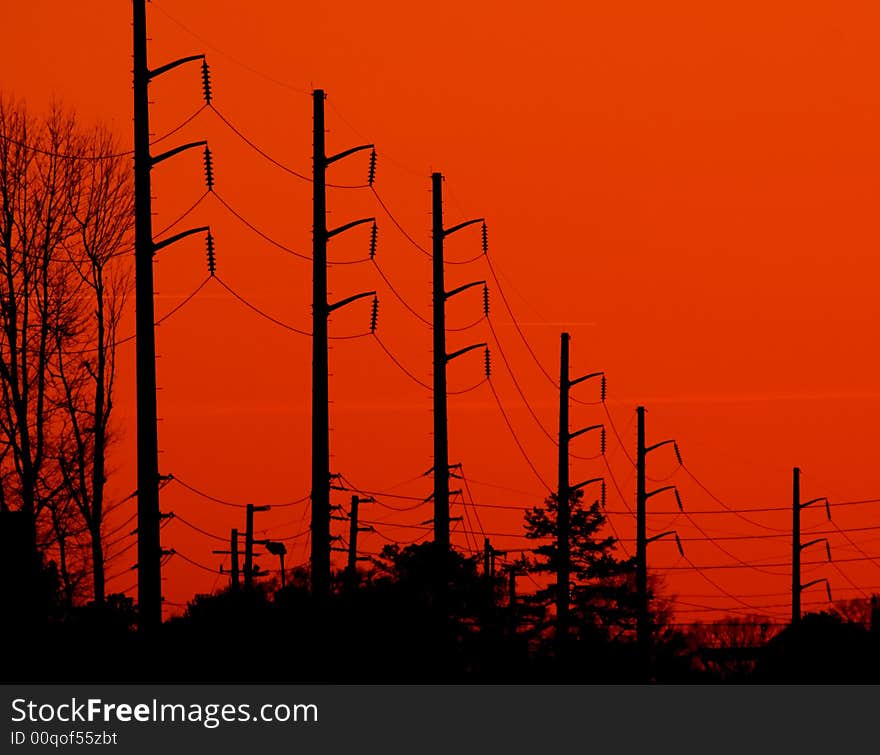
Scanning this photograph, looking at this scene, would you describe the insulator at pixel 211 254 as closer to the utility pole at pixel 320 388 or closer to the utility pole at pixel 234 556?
the utility pole at pixel 320 388

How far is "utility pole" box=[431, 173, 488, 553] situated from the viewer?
5488cm

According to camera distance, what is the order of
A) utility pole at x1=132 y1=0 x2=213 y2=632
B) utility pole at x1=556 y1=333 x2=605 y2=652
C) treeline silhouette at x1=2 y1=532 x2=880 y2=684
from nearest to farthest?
utility pole at x1=132 y1=0 x2=213 y2=632, treeline silhouette at x1=2 y1=532 x2=880 y2=684, utility pole at x1=556 y1=333 x2=605 y2=652

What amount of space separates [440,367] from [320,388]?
9.02 m

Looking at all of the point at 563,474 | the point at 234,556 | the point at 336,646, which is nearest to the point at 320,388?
the point at 336,646

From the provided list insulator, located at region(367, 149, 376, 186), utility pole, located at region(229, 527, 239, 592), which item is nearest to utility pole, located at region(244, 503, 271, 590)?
utility pole, located at region(229, 527, 239, 592)

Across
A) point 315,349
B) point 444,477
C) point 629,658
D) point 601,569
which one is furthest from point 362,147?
point 601,569

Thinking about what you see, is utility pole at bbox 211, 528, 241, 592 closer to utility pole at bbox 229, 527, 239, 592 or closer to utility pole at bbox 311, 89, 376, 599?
utility pole at bbox 229, 527, 239, 592

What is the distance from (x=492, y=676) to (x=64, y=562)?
65.3 ft

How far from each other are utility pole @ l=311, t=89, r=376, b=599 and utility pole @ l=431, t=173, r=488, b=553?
6.25 meters

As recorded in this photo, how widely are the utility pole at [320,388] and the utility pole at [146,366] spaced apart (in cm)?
655

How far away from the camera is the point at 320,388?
48094 millimetres

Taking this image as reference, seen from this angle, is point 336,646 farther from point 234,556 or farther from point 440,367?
point 234,556

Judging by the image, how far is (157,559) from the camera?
4003cm
